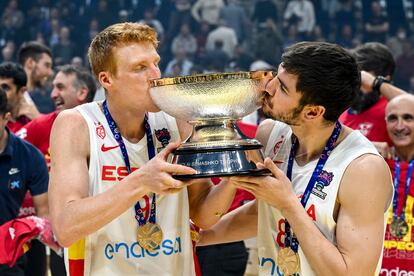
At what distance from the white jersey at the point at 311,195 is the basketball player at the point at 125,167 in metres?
0.19

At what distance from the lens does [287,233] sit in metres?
2.62

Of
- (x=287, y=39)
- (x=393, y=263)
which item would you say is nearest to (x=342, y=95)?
(x=393, y=263)

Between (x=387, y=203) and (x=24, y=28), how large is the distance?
11552 millimetres

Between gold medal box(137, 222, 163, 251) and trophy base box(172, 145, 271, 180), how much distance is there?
473 mm

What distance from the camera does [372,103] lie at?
18.4 feet

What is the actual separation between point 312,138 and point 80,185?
2.82ft

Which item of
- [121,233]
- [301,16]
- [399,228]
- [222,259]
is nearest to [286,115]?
[121,233]

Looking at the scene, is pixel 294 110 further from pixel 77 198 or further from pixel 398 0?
pixel 398 0

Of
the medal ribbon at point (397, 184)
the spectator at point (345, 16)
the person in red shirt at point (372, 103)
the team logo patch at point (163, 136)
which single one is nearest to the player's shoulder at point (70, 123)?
the team logo patch at point (163, 136)

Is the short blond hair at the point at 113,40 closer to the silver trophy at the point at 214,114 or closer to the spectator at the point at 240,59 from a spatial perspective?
the silver trophy at the point at 214,114

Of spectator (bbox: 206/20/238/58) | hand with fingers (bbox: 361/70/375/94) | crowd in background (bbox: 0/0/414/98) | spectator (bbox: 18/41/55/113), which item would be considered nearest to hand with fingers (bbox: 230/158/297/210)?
hand with fingers (bbox: 361/70/375/94)

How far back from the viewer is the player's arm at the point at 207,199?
8.94 feet

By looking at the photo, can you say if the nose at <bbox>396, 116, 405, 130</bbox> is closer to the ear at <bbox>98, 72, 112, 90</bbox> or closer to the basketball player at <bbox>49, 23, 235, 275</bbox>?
the basketball player at <bbox>49, 23, 235, 275</bbox>

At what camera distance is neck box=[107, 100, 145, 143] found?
2811 millimetres
